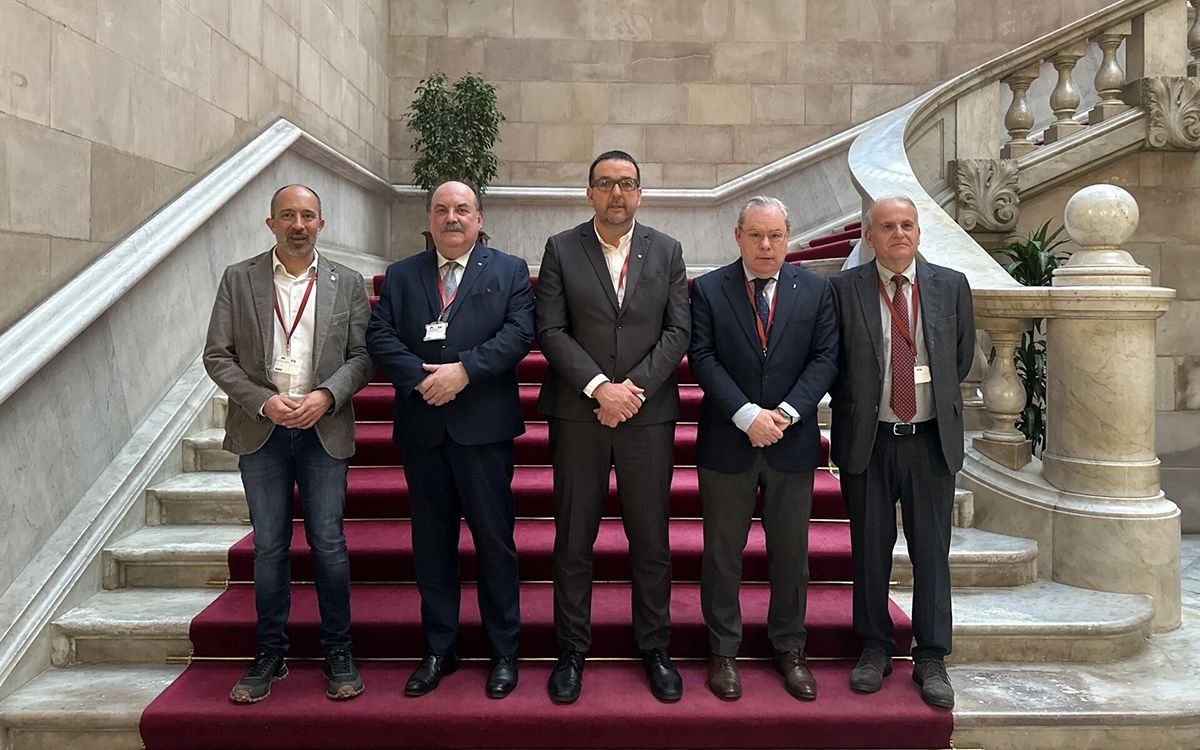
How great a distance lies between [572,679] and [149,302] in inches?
101

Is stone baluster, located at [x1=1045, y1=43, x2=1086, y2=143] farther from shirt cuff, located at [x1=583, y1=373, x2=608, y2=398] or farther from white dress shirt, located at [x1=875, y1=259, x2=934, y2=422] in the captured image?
shirt cuff, located at [x1=583, y1=373, x2=608, y2=398]

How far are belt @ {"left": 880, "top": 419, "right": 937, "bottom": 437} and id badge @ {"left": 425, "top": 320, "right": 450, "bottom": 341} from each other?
154 cm

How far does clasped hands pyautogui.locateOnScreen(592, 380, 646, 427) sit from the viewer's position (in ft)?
9.20

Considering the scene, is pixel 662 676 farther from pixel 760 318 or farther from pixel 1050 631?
pixel 1050 631

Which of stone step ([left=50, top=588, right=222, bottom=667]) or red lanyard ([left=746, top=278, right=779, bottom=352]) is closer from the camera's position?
red lanyard ([left=746, top=278, right=779, bottom=352])

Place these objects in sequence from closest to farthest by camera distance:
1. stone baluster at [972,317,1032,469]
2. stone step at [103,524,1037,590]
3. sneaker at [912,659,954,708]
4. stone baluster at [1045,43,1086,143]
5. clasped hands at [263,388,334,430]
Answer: clasped hands at [263,388,334,430] → sneaker at [912,659,954,708] → stone step at [103,524,1037,590] → stone baluster at [972,317,1032,469] → stone baluster at [1045,43,1086,143]

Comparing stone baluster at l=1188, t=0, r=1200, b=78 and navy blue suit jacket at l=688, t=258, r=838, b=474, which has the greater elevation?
stone baluster at l=1188, t=0, r=1200, b=78

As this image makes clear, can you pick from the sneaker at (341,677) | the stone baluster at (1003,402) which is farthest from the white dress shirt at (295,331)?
the stone baluster at (1003,402)

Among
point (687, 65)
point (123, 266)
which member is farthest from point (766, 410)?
point (687, 65)

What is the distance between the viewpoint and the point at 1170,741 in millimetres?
2926

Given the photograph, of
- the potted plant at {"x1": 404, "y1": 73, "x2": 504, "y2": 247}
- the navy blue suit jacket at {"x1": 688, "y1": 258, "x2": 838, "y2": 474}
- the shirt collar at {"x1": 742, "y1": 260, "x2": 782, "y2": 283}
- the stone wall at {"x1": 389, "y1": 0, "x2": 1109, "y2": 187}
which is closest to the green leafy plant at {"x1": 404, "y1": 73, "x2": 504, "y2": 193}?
the potted plant at {"x1": 404, "y1": 73, "x2": 504, "y2": 247}

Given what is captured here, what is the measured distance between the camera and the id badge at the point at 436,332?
115 inches

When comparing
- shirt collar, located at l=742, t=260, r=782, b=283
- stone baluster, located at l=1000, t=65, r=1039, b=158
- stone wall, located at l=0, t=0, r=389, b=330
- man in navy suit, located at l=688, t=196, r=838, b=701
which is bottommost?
man in navy suit, located at l=688, t=196, r=838, b=701

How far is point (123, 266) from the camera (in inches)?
142
